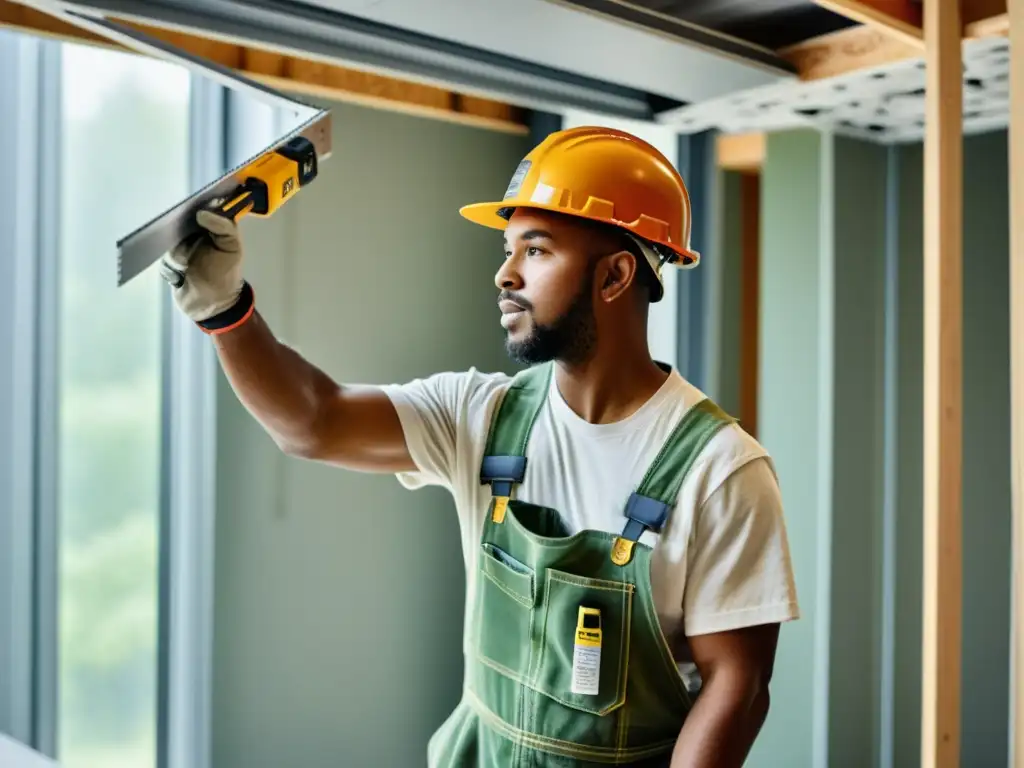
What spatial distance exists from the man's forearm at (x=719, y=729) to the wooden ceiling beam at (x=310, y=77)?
4.73 ft

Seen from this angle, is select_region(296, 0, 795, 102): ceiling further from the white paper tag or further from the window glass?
the white paper tag

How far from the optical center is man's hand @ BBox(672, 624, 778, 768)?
139cm

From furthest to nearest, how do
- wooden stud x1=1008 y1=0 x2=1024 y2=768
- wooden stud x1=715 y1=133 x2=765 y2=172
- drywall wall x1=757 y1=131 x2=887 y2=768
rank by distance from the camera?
wooden stud x1=715 y1=133 x2=765 y2=172 → drywall wall x1=757 y1=131 x2=887 y2=768 → wooden stud x1=1008 y1=0 x2=1024 y2=768

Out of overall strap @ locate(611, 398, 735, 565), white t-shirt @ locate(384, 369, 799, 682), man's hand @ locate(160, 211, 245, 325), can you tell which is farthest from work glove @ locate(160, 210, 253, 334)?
overall strap @ locate(611, 398, 735, 565)

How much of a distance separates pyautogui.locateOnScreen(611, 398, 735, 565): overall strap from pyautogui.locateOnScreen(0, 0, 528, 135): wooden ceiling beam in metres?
1.12

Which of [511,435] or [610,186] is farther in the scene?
[511,435]

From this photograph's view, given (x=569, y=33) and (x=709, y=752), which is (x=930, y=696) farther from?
(x=569, y=33)

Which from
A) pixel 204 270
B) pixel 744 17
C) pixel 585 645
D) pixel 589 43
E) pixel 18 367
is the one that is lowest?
pixel 585 645

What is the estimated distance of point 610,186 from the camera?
1.52m

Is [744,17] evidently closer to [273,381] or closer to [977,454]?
[273,381]

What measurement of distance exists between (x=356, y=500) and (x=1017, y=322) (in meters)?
1.79

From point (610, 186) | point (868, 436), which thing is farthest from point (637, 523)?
point (868, 436)

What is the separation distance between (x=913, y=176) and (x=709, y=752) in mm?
2406

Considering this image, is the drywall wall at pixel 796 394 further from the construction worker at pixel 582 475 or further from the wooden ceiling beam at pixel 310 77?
the construction worker at pixel 582 475
